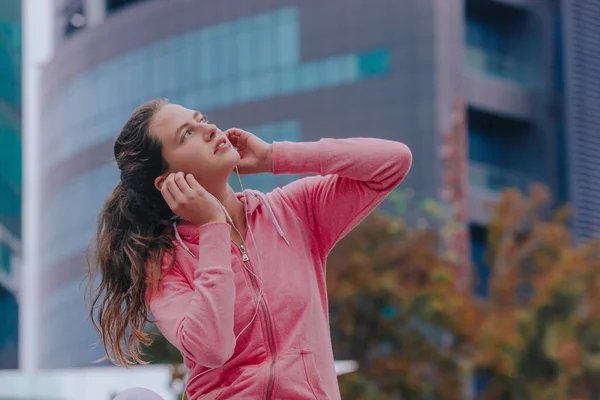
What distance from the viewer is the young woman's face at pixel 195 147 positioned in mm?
1957

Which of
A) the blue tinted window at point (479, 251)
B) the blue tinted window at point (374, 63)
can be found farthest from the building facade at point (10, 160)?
the blue tinted window at point (479, 251)

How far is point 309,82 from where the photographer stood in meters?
23.3

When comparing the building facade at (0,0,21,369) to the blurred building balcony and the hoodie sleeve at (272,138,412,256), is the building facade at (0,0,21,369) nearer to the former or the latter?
the blurred building balcony

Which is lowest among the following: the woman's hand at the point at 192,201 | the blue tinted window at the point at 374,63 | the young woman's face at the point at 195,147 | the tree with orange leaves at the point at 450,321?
the tree with orange leaves at the point at 450,321

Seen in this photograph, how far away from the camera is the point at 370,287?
49.5 ft

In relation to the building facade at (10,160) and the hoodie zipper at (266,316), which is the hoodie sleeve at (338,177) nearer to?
the hoodie zipper at (266,316)

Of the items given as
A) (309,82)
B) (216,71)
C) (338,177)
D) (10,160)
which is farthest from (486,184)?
(338,177)

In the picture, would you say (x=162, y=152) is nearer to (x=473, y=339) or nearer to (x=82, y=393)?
(x=82, y=393)

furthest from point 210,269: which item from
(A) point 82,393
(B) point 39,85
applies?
(B) point 39,85

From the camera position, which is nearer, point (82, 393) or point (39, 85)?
point (82, 393)

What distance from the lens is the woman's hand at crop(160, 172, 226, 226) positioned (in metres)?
1.90

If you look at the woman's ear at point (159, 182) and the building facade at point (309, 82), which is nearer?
the woman's ear at point (159, 182)

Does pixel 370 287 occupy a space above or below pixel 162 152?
below

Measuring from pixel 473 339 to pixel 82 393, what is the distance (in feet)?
33.7
